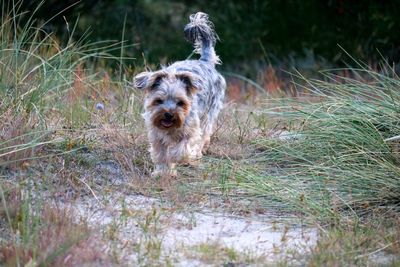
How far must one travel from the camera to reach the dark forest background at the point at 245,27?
18.1m

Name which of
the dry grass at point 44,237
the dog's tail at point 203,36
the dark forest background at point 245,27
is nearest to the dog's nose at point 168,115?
the dog's tail at point 203,36

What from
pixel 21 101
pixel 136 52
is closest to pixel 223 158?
pixel 21 101

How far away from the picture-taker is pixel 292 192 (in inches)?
286

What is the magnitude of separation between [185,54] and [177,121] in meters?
10.7

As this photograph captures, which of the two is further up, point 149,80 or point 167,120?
point 149,80

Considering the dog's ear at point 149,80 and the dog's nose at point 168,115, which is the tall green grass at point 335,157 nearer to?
the dog's nose at point 168,115

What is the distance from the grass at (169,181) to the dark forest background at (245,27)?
862cm

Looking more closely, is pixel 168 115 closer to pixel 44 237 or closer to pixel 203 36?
pixel 203 36

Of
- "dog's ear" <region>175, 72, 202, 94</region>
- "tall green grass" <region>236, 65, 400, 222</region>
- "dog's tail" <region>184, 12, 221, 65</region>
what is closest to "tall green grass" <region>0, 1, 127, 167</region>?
"dog's ear" <region>175, 72, 202, 94</region>

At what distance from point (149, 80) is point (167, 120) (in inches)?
19.9

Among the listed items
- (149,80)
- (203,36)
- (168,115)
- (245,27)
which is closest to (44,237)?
(168,115)

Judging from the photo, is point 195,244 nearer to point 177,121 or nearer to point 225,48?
point 177,121

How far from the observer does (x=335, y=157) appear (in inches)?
302

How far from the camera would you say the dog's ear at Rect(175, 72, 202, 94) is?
8719 millimetres
